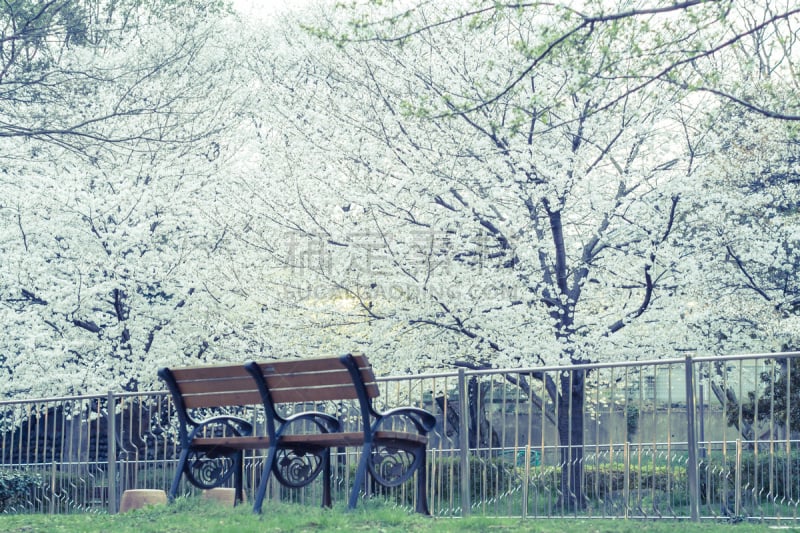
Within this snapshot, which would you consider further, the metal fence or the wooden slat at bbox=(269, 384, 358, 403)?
the metal fence

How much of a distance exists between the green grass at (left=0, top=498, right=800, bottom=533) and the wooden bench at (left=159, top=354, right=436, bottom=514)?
0.28m

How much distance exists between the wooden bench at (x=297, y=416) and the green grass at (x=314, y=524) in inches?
11.2

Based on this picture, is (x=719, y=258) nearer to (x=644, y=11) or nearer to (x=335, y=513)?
(x=644, y=11)

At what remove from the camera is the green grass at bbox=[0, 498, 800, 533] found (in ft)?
15.7

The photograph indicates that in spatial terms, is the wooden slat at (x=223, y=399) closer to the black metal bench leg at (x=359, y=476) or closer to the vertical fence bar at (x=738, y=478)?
the black metal bench leg at (x=359, y=476)

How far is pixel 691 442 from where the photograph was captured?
6332 mm

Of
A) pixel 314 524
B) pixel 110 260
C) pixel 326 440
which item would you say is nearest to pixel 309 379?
pixel 326 440

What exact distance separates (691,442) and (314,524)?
8.84ft

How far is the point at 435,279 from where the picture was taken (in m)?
14.7

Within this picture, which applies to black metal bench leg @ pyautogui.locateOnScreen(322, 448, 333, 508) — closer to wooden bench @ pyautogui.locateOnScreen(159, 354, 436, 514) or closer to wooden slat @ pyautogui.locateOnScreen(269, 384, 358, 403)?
→ wooden bench @ pyautogui.locateOnScreen(159, 354, 436, 514)

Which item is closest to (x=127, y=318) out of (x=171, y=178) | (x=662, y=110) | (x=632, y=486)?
(x=171, y=178)

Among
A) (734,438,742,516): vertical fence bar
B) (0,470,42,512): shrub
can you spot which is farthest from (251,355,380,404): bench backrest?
(0,470,42,512): shrub

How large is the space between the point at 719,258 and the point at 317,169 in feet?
22.2

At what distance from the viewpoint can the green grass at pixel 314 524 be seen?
15.7 feet
